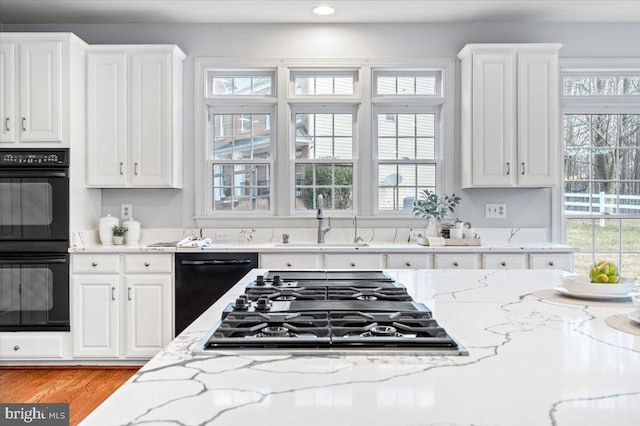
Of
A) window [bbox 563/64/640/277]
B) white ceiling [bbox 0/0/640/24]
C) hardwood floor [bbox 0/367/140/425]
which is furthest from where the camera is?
window [bbox 563/64/640/277]

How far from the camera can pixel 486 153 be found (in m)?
4.07

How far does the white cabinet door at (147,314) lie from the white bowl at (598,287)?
9.33 ft

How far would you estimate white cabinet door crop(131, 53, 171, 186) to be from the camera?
A: 4.05 metres

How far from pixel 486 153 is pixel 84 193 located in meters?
3.08

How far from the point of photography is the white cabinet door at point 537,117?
4035mm

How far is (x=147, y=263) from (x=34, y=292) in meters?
0.81

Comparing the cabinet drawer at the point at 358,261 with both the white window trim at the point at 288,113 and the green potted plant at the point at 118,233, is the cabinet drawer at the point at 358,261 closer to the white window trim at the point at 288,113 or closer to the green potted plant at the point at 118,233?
the white window trim at the point at 288,113

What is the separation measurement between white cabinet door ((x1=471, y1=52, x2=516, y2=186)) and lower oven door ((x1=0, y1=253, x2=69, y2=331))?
315 centimetres

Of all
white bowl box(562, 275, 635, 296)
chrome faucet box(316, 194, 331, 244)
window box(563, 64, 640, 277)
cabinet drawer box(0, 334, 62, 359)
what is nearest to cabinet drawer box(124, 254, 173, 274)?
cabinet drawer box(0, 334, 62, 359)

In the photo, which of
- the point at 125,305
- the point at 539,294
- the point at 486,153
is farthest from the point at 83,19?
the point at 539,294

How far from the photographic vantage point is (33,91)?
381cm

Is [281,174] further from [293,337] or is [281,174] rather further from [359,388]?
[359,388]

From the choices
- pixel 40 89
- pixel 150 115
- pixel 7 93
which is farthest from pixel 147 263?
pixel 7 93

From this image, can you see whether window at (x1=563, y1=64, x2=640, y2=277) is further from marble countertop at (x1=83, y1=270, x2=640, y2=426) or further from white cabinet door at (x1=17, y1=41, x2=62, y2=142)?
white cabinet door at (x1=17, y1=41, x2=62, y2=142)
